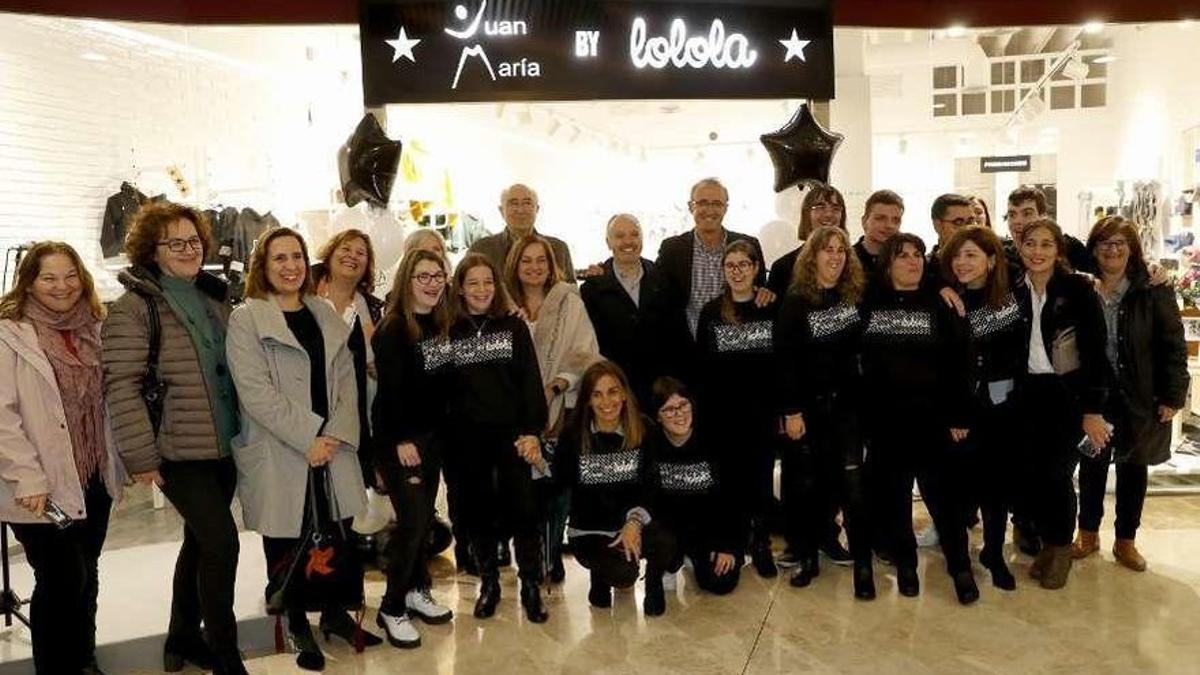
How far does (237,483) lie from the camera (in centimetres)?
317

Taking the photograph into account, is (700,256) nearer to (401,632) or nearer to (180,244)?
(401,632)

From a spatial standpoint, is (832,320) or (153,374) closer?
(153,374)

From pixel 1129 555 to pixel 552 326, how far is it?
2.70 metres

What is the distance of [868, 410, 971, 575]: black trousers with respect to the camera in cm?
361

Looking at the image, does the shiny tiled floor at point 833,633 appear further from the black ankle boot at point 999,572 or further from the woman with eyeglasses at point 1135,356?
the woman with eyeglasses at point 1135,356

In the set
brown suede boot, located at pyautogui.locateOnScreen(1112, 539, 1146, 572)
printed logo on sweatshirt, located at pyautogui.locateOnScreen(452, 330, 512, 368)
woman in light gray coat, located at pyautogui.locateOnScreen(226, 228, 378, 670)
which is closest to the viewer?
woman in light gray coat, located at pyautogui.locateOnScreen(226, 228, 378, 670)

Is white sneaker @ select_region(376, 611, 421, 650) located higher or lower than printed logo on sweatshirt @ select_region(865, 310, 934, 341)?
lower

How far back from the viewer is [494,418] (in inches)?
137

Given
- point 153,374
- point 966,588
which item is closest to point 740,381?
point 966,588

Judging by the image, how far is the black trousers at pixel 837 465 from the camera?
3.72 metres

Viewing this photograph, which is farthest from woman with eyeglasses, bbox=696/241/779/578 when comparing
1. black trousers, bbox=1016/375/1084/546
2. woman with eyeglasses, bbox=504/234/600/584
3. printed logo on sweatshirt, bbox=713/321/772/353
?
black trousers, bbox=1016/375/1084/546

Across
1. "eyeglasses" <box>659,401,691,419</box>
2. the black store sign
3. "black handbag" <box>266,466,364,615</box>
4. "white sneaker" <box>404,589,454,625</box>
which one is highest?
the black store sign

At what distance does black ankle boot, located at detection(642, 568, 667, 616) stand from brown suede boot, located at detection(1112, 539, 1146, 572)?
2.06 meters

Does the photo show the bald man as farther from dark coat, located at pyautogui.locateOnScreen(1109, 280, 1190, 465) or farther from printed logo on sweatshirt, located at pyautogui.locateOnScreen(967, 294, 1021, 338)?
dark coat, located at pyautogui.locateOnScreen(1109, 280, 1190, 465)
